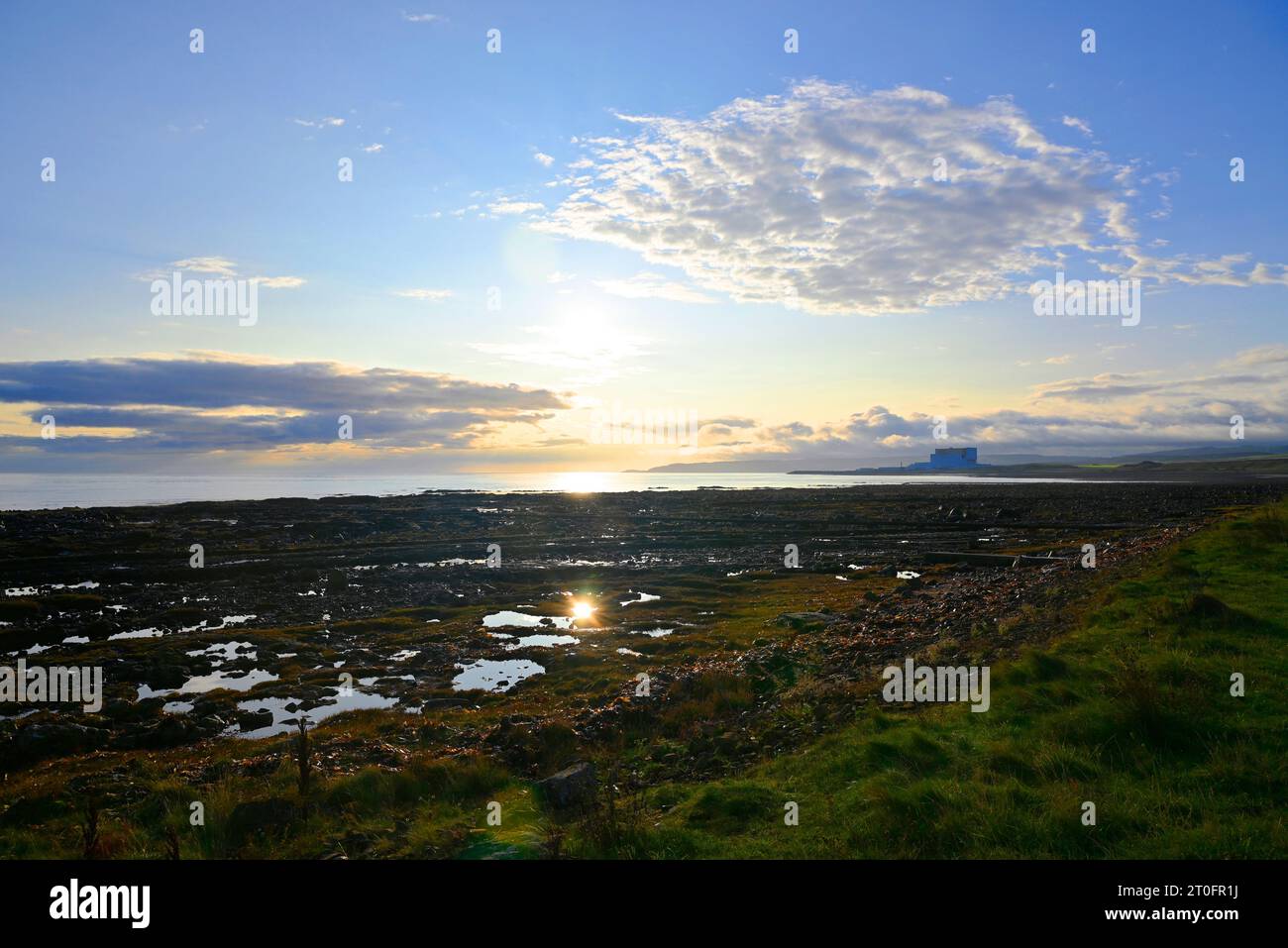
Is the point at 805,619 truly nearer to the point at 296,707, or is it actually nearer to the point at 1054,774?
the point at 296,707

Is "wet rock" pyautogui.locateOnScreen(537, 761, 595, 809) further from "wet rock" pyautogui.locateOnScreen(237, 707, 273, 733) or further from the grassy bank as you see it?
"wet rock" pyautogui.locateOnScreen(237, 707, 273, 733)

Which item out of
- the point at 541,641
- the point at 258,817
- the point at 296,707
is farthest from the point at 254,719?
the point at 541,641

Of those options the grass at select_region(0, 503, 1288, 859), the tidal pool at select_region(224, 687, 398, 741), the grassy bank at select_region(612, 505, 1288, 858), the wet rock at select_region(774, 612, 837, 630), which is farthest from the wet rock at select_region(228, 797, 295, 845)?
the wet rock at select_region(774, 612, 837, 630)

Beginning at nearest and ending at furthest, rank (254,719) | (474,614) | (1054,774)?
(1054,774), (254,719), (474,614)
